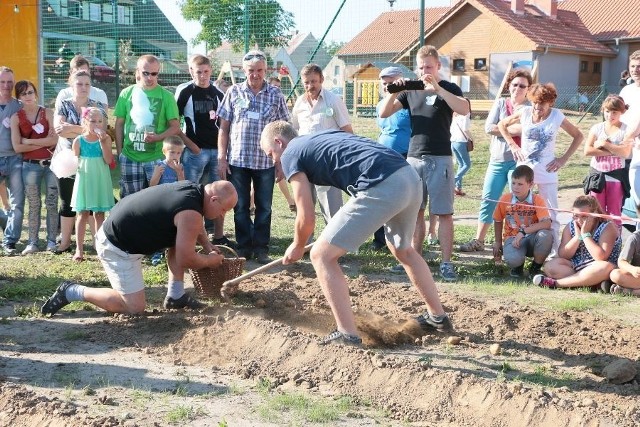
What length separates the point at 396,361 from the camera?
473cm

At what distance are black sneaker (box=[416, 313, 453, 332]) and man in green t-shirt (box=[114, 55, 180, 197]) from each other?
3.72 meters

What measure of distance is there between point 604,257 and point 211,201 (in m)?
3.81

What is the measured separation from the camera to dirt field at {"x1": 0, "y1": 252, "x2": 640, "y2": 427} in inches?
164

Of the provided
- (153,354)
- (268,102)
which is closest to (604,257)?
(268,102)

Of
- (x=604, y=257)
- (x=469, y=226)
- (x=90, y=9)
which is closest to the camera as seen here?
(x=604, y=257)

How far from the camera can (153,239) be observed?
585 cm

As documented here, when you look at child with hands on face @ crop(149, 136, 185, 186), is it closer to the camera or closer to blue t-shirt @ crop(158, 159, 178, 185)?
blue t-shirt @ crop(158, 159, 178, 185)

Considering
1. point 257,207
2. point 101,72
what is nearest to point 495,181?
point 257,207

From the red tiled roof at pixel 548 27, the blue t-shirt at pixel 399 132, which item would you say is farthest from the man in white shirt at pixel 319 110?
the red tiled roof at pixel 548 27

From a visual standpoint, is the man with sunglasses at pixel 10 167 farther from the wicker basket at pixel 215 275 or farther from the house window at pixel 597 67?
the house window at pixel 597 67

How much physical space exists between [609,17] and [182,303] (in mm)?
44007

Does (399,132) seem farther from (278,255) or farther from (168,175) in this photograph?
(168,175)

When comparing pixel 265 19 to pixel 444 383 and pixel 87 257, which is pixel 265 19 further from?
pixel 444 383

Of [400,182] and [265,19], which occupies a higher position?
[265,19]
